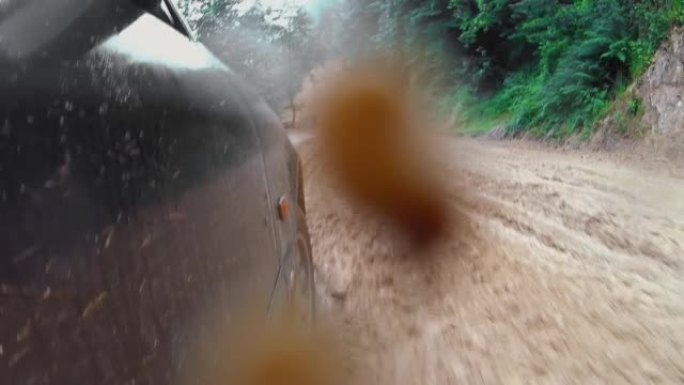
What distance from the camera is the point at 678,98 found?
891 cm

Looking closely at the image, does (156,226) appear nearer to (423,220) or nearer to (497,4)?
(423,220)

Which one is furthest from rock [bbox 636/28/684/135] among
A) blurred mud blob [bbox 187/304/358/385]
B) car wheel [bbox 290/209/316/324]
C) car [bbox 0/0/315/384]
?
car [bbox 0/0/315/384]

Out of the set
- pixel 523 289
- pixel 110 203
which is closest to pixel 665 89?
pixel 523 289

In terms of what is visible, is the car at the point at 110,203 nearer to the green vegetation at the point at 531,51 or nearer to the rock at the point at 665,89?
the rock at the point at 665,89

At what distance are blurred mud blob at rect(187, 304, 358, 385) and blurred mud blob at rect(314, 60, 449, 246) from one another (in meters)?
2.03

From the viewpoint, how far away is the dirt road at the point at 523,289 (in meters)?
2.20

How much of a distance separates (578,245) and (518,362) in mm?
1723

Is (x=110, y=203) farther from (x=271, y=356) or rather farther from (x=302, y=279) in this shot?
(x=302, y=279)

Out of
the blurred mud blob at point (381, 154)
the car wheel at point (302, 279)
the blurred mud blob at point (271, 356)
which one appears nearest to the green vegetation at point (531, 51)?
the blurred mud blob at point (381, 154)

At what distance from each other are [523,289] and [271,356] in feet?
6.52

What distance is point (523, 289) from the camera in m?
3.00

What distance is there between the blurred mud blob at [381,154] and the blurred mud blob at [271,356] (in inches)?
80.1

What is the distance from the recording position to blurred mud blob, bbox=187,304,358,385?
1.03 meters

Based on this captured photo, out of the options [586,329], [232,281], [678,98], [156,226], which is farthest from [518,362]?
[678,98]
